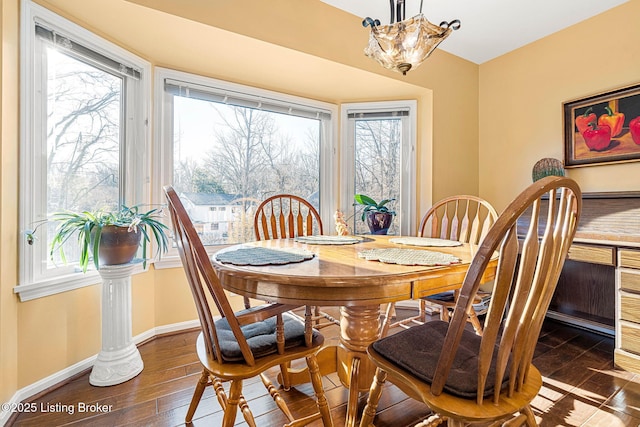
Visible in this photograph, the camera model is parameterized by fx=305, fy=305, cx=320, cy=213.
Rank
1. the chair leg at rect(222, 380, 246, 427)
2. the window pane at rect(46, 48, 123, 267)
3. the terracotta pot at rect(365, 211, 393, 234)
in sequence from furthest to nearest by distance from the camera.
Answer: the terracotta pot at rect(365, 211, 393, 234), the window pane at rect(46, 48, 123, 267), the chair leg at rect(222, 380, 246, 427)

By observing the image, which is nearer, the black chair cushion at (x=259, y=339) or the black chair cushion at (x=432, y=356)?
the black chair cushion at (x=432, y=356)

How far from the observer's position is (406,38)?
1396 millimetres

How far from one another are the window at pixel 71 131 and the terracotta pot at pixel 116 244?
250 millimetres

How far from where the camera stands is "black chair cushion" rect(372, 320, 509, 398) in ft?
2.69

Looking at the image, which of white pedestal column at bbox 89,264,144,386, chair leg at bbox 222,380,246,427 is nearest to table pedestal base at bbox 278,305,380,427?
chair leg at bbox 222,380,246,427

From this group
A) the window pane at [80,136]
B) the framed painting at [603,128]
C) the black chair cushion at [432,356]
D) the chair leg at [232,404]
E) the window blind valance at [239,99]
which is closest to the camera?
the black chair cushion at [432,356]

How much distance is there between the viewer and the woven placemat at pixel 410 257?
44.1 inches

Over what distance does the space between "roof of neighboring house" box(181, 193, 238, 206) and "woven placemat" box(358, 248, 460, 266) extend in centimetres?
160

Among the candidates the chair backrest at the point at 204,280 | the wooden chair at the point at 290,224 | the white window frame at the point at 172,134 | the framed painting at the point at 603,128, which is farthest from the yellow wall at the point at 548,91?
the chair backrest at the point at 204,280

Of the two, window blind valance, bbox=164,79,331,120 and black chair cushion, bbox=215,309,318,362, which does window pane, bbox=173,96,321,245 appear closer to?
window blind valance, bbox=164,79,331,120

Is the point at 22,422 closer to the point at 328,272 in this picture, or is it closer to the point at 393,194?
the point at 328,272

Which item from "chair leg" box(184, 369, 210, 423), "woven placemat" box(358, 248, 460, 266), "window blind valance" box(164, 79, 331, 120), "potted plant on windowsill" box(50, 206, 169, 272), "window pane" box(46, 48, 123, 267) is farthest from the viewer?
"window blind valance" box(164, 79, 331, 120)

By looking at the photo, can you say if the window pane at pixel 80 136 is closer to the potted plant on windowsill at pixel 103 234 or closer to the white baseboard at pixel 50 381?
the potted plant on windowsill at pixel 103 234

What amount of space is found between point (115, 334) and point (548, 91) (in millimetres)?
3717
